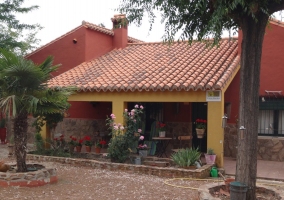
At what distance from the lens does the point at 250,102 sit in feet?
20.9

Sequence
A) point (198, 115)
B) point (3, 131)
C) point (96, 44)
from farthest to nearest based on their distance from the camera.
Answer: point (3, 131)
point (96, 44)
point (198, 115)

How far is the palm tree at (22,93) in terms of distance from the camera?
328 inches

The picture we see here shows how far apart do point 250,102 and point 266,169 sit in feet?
17.0

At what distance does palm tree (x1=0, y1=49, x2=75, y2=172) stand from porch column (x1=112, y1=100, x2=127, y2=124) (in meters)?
3.24

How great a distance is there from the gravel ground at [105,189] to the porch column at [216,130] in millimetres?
1587

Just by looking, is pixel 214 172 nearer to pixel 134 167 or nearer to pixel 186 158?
pixel 186 158

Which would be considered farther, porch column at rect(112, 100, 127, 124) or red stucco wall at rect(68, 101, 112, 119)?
red stucco wall at rect(68, 101, 112, 119)

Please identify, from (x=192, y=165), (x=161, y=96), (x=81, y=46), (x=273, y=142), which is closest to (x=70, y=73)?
(x=81, y=46)

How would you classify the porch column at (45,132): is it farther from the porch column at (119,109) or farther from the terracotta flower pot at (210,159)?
the terracotta flower pot at (210,159)

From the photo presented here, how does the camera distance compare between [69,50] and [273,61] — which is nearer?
[273,61]

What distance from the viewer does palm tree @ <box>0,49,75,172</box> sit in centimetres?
833

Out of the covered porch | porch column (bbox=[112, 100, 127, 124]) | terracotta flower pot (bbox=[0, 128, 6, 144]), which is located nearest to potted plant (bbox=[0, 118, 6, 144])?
terracotta flower pot (bbox=[0, 128, 6, 144])

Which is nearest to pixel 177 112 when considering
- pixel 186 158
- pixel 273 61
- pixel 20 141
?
pixel 273 61

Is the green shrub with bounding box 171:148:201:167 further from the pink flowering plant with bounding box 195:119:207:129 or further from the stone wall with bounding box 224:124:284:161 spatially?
the stone wall with bounding box 224:124:284:161
